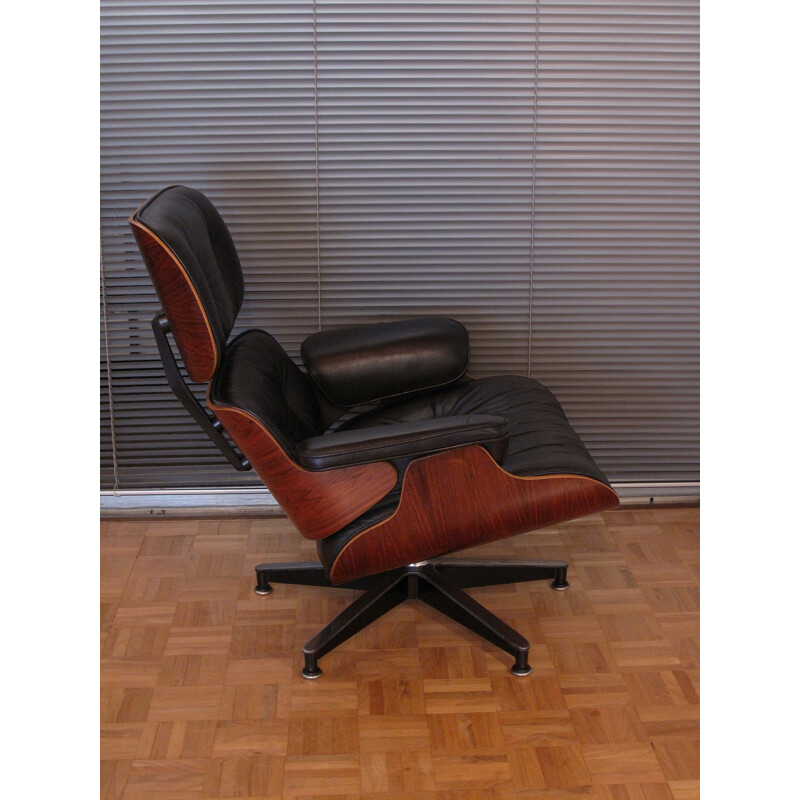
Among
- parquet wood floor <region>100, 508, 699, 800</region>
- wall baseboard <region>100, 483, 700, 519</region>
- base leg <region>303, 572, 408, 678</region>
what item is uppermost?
wall baseboard <region>100, 483, 700, 519</region>

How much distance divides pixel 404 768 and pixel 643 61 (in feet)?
6.29

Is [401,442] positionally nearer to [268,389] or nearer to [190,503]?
[268,389]

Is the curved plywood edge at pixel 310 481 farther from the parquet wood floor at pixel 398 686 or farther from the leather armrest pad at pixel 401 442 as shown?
the parquet wood floor at pixel 398 686

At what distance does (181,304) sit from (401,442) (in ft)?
1.64

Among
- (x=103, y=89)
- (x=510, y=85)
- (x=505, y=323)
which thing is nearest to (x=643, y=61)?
(x=510, y=85)

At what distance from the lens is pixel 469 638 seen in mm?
2156

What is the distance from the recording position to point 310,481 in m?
1.82

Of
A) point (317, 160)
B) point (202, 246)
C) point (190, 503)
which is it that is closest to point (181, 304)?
point (202, 246)

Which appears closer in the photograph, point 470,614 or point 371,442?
point 371,442

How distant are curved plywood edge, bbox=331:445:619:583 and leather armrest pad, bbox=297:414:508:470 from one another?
0.04m

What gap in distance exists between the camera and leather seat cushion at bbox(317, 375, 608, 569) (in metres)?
1.89

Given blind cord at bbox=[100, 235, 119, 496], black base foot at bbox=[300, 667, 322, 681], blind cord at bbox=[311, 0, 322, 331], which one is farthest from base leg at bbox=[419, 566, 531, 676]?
blind cord at bbox=[100, 235, 119, 496]

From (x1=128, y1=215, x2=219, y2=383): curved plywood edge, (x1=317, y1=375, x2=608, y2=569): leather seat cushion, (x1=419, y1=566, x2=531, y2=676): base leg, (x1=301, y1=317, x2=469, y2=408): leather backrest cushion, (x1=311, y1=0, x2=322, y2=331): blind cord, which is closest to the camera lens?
(x1=128, y1=215, x2=219, y2=383): curved plywood edge

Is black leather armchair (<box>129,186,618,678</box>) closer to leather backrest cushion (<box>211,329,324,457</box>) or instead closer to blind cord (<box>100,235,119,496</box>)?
leather backrest cushion (<box>211,329,324,457</box>)
